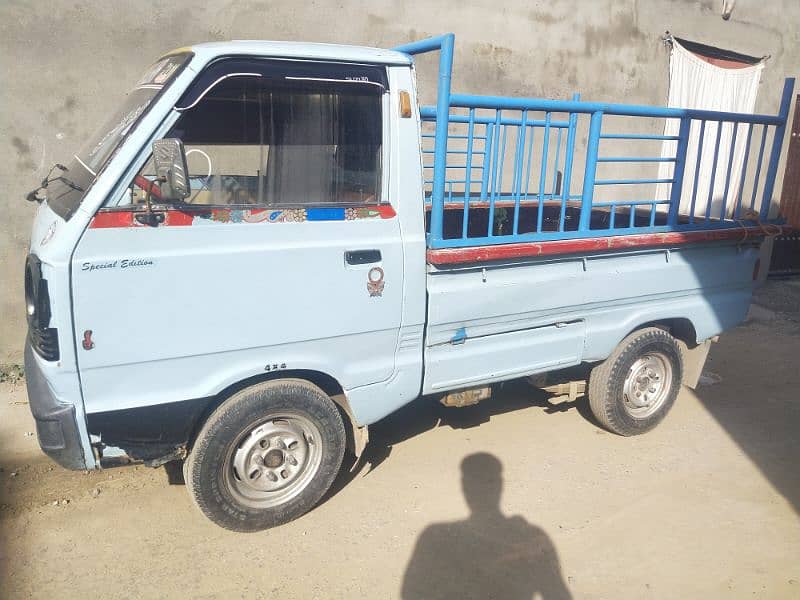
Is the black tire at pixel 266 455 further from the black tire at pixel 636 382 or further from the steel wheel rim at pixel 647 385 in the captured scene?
the steel wheel rim at pixel 647 385

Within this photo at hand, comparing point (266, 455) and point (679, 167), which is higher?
point (679, 167)

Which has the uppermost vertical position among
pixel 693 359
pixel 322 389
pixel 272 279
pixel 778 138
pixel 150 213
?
pixel 778 138

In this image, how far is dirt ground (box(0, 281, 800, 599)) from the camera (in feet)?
9.57

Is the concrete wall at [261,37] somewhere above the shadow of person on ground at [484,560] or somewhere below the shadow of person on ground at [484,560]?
above

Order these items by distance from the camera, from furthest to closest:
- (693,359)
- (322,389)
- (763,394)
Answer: (763,394) < (693,359) < (322,389)

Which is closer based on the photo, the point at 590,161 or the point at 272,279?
the point at 272,279

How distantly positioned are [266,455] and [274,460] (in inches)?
2.1

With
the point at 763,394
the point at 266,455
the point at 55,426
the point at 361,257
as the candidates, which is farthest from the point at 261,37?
the point at 763,394

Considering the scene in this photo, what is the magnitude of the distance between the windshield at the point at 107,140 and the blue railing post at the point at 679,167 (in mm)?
2906

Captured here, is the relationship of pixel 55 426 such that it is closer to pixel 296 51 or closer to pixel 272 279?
pixel 272 279

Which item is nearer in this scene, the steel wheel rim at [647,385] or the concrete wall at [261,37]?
the steel wheel rim at [647,385]

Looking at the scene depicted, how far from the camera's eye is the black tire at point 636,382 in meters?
4.12

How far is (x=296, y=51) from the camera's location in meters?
2.80

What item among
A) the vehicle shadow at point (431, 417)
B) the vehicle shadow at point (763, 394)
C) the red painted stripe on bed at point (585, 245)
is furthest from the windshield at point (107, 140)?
the vehicle shadow at point (763, 394)
